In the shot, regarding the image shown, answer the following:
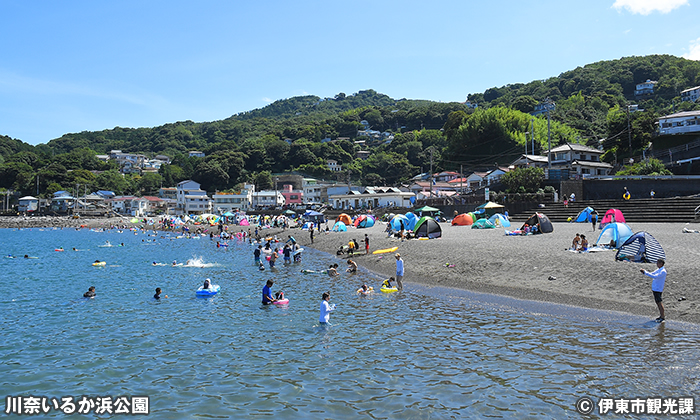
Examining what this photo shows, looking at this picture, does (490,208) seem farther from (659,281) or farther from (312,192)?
(312,192)

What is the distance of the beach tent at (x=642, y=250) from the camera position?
16.1 metres

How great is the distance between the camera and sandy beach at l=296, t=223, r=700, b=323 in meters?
13.6

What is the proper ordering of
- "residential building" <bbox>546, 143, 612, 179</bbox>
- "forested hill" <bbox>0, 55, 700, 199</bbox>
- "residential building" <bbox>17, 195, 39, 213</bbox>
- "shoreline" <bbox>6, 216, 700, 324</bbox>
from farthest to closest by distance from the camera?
"residential building" <bbox>17, 195, 39, 213</bbox> → "forested hill" <bbox>0, 55, 700, 199</bbox> → "residential building" <bbox>546, 143, 612, 179</bbox> → "shoreline" <bbox>6, 216, 700, 324</bbox>

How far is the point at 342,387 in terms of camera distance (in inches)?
342

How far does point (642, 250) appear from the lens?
53.6 feet

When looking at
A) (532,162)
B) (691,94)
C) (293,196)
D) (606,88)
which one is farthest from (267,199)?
(691,94)

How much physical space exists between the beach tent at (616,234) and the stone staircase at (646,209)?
11446 millimetres

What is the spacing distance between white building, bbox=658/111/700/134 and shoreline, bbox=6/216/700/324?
115ft

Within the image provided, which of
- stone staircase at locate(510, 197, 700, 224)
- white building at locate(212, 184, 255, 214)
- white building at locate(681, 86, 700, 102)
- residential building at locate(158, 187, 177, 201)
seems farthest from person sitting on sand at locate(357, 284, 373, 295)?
white building at locate(681, 86, 700, 102)

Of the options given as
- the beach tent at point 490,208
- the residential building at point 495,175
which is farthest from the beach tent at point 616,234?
the residential building at point 495,175

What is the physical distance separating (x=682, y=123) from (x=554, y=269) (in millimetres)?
50970

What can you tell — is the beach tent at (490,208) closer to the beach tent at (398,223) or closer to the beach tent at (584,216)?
the beach tent at (584,216)

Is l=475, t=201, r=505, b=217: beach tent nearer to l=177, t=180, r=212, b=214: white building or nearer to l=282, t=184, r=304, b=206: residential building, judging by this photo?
l=282, t=184, r=304, b=206: residential building

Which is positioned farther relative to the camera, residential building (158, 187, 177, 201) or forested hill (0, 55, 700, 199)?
residential building (158, 187, 177, 201)
